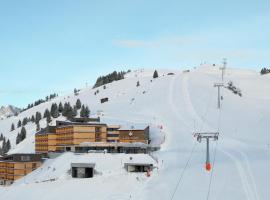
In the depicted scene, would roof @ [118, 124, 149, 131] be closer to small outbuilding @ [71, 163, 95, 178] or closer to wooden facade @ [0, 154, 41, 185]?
wooden facade @ [0, 154, 41, 185]

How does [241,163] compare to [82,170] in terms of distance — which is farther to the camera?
[82,170]

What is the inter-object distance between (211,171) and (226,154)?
15.3 metres

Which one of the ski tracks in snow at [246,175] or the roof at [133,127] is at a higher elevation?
the roof at [133,127]

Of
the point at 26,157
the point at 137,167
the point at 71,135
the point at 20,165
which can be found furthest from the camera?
the point at 71,135

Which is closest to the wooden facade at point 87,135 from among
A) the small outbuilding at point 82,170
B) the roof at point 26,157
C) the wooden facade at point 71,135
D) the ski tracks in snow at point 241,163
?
the wooden facade at point 71,135

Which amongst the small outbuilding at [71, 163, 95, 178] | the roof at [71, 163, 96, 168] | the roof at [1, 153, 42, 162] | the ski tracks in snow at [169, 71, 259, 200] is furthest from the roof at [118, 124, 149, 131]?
the small outbuilding at [71, 163, 95, 178]

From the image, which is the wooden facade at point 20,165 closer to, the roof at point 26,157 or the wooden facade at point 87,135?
the roof at point 26,157

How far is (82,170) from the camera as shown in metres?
89.2

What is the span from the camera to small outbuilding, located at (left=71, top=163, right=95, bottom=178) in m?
88.6

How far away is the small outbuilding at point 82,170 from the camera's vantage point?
8862cm

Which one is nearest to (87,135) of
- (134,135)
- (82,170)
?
(134,135)

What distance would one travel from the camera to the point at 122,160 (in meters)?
91.4

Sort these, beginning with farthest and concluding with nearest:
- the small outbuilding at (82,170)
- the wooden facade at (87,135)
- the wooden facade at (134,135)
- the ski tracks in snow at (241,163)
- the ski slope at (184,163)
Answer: the wooden facade at (87,135), the wooden facade at (134,135), the small outbuilding at (82,170), the ski slope at (184,163), the ski tracks in snow at (241,163)

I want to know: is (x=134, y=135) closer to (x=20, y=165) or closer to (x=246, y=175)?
(x=20, y=165)
